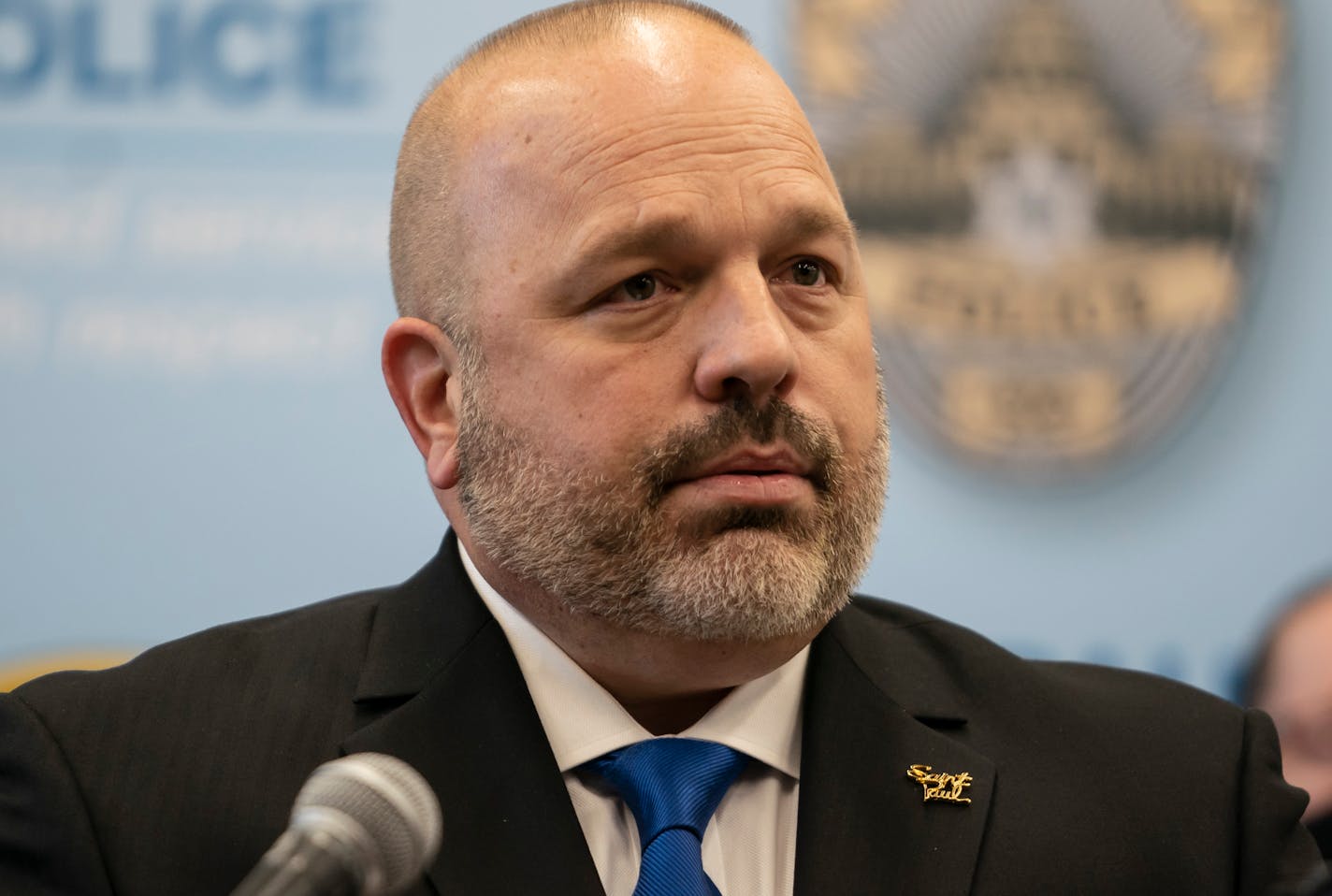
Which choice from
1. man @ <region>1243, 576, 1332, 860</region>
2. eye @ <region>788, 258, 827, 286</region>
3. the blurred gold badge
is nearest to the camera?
eye @ <region>788, 258, 827, 286</region>

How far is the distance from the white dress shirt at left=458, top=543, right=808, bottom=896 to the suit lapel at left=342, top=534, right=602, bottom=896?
0.12ft

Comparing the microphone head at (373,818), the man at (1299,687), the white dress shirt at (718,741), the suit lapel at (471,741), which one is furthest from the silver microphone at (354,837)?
the man at (1299,687)

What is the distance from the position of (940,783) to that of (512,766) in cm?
63

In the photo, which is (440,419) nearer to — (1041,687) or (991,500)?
(1041,687)

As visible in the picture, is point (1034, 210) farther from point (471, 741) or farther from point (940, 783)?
point (471, 741)

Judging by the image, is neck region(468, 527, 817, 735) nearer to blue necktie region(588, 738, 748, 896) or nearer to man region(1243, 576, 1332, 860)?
blue necktie region(588, 738, 748, 896)

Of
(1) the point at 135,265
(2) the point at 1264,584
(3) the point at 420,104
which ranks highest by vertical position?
(3) the point at 420,104

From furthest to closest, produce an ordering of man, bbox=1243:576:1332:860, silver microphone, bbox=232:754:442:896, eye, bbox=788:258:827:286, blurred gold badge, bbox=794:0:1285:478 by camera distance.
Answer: blurred gold badge, bbox=794:0:1285:478
man, bbox=1243:576:1332:860
eye, bbox=788:258:827:286
silver microphone, bbox=232:754:442:896

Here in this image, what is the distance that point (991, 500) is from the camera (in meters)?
3.68

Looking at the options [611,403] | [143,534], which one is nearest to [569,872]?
[611,403]

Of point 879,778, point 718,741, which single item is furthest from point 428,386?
point 879,778

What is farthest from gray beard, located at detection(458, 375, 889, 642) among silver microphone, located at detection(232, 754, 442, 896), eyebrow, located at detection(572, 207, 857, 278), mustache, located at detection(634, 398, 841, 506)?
silver microphone, located at detection(232, 754, 442, 896)

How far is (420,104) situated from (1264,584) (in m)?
2.34

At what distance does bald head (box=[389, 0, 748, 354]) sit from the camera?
7.49ft
